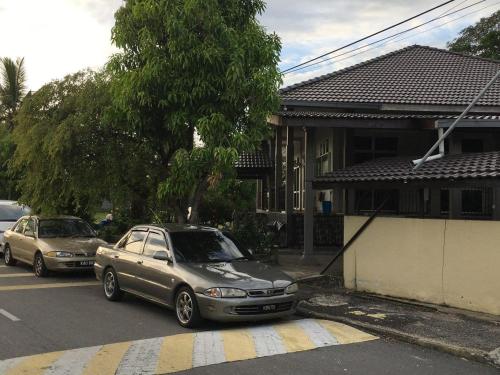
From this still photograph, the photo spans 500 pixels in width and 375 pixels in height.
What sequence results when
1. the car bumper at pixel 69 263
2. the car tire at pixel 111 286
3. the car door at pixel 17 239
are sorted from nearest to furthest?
1. the car tire at pixel 111 286
2. the car bumper at pixel 69 263
3. the car door at pixel 17 239

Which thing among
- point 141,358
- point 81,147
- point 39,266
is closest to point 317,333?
point 141,358

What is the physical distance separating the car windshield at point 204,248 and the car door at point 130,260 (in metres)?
0.76

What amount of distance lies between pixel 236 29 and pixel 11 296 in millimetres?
6614

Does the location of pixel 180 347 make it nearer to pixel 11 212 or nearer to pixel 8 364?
pixel 8 364

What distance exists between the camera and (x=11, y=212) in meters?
18.3

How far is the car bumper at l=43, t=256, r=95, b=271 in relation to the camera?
12438 millimetres

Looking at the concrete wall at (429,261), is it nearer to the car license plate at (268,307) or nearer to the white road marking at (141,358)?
the car license plate at (268,307)

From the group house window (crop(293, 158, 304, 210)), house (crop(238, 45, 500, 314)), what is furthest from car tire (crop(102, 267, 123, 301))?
house window (crop(293, 158, 304, 210))

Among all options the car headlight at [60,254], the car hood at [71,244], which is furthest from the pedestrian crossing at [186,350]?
the car hood at [71,244]

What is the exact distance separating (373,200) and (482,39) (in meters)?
22.3

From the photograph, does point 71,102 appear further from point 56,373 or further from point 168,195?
point 56,373

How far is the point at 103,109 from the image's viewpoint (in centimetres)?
1227

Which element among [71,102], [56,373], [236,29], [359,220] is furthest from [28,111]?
[56,373]

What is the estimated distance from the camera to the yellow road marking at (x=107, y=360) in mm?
5922
